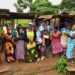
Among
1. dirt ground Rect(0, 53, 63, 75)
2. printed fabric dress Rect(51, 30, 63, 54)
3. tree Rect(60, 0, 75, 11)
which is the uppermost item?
printed fabric dress Rect(51, 30, 63, 54)

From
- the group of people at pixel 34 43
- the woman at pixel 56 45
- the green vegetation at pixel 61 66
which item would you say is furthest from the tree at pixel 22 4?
the green vegetation at pixel 61 66

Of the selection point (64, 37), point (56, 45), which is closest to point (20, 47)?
point (56, 45)

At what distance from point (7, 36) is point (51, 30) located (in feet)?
6.27

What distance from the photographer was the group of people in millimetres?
13859

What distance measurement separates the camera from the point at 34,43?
14195 mm

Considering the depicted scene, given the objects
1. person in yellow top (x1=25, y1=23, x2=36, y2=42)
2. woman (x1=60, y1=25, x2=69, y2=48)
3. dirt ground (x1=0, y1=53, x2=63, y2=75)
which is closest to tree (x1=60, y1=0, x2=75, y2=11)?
woman (x1=60, y1=25, x2=69, y2=48)

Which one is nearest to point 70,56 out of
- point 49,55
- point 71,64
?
point 71,64

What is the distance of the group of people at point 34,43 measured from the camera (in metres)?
13.9

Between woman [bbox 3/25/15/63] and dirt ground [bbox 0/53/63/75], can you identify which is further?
woman [bbox 3/25/15/63]

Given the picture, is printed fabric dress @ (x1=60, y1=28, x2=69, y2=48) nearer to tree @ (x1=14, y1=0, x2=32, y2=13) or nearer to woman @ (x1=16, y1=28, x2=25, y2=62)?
woman @ (x1=16, y1=28, x2=25, y2=62)

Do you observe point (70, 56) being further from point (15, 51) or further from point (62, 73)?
point (15, 51)

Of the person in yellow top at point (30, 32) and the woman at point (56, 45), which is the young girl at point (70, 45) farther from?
the person in yellow top at point (30, 32)

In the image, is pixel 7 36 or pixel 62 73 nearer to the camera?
pixel 62 73

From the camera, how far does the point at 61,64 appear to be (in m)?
13.1
